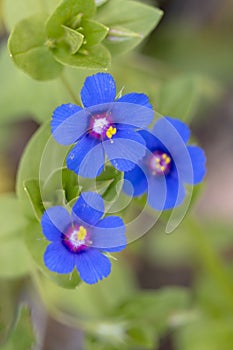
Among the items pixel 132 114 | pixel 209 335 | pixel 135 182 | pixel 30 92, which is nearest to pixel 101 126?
pixel 132 114

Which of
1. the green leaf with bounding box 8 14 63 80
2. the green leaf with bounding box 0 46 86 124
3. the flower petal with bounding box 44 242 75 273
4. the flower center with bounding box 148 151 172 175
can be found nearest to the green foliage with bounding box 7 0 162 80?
the green leaf with bounding box 8 14 63 80

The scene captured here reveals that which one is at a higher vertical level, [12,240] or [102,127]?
[102,127]

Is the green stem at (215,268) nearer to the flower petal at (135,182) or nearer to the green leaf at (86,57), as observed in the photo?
the flower petal at (135,182)

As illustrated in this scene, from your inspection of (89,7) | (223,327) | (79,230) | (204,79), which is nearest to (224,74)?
(204,79)

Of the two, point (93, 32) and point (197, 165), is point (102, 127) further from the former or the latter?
point (93, 32)

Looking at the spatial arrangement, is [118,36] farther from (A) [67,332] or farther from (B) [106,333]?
(A) [67,332]
